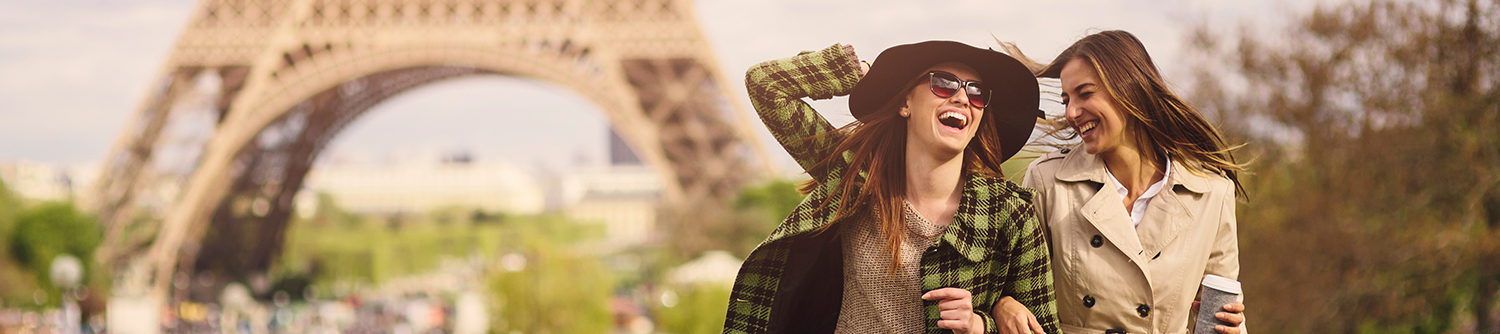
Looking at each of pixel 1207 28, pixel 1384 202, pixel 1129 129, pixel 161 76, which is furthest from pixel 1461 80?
pixel 161 76

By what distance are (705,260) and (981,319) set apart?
13592 mm

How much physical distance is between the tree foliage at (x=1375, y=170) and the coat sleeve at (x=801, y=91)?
6163 millimetres

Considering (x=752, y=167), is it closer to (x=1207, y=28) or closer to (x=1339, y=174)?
(x=1207, y=28)

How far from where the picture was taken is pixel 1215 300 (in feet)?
6.03

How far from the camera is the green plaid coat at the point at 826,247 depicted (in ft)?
5.84

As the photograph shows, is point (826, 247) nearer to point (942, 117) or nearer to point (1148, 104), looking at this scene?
point (942, 117)

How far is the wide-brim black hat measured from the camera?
5.90 ft

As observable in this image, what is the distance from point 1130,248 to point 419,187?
259 feet

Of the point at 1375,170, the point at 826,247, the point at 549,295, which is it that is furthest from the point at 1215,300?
the point at 549,295

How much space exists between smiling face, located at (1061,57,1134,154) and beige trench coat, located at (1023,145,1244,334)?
2.4 inches

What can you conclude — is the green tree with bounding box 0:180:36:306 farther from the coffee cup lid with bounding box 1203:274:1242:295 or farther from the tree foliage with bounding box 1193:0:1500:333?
the coffee cup lid with bounding box 1203:274:1242:295

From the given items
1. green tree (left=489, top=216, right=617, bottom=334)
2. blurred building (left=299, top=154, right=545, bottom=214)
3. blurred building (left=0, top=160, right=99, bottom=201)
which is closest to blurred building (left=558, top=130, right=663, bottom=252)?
blurred building (left=299, top=154, right=545, bottom=214)

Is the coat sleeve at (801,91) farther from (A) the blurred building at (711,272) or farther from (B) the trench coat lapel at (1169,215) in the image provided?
(A) the blurred building at (711,272)

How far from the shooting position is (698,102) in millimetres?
17266
